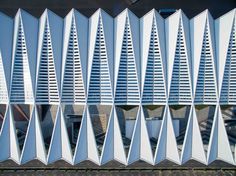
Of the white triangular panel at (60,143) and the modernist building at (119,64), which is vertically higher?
the modernist building at (119,64)

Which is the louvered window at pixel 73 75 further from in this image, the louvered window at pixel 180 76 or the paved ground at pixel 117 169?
the paved ground at pixel 117 169

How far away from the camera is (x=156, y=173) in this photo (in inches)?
763

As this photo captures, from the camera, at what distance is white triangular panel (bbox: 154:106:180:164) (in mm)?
17000

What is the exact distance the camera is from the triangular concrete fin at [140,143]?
666 inches

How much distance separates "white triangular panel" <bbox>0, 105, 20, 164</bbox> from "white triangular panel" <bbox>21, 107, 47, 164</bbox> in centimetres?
53

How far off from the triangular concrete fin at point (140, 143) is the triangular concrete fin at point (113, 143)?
1.91 ft

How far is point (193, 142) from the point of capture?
56.6 feet

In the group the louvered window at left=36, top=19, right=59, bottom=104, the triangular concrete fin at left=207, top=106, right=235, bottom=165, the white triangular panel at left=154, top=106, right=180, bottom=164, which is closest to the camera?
the louvered window at left=36, top=19, right=59, bottom=104

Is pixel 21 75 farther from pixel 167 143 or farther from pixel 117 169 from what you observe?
pixel 167 143

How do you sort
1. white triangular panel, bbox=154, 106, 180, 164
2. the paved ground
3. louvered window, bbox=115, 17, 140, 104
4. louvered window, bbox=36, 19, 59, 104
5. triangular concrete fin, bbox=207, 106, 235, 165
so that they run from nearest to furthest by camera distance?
louvered window, bbox=115, 17, 140, 104
louvered window, bbox=36, 19, 59, 104
triangular concrete fin, bbox=207, 106, 235, 165
white triangular panel, bbox=154, 106, 180, 164
the paved ground

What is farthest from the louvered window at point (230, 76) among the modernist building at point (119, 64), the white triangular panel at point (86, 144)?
the white triangular panel at point (86, 144)

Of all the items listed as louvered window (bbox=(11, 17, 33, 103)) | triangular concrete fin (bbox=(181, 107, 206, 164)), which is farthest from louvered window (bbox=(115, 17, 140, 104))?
louvered window (bbox=(11, 17, 33, 103))

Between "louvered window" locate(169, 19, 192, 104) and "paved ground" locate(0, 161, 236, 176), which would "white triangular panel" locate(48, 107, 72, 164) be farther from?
"louvered window" locate(169, 19, 192, 104)

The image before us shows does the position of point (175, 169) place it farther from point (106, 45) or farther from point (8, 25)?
point (8, 25)
